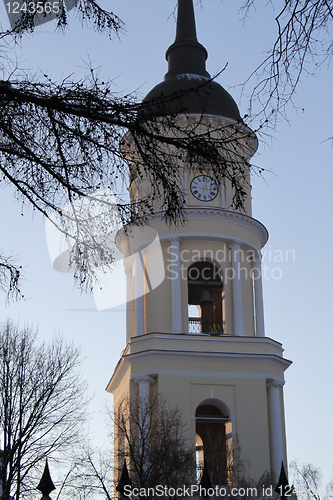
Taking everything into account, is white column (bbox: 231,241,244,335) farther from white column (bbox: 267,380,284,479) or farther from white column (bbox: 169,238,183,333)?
white column (bbox: 267,380,284,479)

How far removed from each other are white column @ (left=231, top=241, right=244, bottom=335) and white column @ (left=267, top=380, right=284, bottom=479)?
237 centimetres

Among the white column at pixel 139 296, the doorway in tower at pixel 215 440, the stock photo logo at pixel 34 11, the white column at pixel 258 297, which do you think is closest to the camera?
the stock photo logo at pixel 34 11

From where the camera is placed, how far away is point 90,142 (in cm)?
686

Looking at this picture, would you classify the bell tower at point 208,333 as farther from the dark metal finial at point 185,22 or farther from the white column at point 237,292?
the dark metal finial at point 185,22

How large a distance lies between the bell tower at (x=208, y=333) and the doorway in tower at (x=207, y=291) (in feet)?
0.14

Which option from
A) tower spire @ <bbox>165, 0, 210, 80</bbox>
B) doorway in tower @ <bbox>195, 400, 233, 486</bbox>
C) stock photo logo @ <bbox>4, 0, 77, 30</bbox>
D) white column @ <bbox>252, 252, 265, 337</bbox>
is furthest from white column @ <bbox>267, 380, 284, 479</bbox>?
stock photo logo @ <bbox>4, 0, 77, 30</bbox>

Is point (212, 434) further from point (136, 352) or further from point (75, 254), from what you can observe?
point (75, 254)

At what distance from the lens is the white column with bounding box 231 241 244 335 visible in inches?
1125

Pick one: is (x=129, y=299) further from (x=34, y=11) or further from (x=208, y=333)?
(x=34, y=11)

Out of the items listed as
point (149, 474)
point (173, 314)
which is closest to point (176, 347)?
point (173, 314)

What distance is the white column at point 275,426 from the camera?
26750mm

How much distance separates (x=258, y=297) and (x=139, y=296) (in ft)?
15.4

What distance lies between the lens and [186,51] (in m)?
32.6

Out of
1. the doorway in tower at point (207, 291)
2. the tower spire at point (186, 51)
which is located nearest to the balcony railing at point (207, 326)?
the doorway in tower at point (207, 291)
